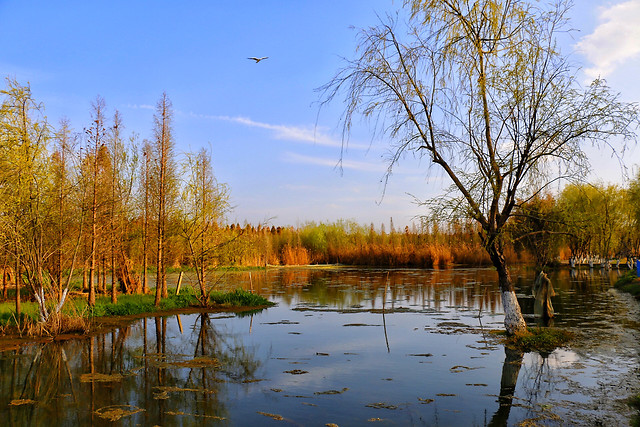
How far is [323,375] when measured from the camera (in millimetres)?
10195

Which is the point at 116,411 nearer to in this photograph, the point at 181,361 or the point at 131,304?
the point at 181,361

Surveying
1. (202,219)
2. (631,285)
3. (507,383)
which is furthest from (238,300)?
(631,285)

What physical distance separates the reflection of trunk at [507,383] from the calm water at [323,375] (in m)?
0.02

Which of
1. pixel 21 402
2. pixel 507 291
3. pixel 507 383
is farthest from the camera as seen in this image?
pixel 507 291

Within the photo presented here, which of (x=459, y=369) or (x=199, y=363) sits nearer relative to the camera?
(x=459, y=369)

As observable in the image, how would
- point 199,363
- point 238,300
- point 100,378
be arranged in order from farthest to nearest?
point 238,300, point 199,363, point 100,378

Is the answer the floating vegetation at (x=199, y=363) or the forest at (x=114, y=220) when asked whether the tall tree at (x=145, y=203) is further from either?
the floating vegetation at (x=199, y=363)

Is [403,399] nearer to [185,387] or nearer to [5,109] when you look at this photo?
[185,387]

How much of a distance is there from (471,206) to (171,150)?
1257 centimetres

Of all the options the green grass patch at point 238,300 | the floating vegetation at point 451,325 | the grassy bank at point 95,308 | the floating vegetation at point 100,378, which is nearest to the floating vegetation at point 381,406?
the floating vegetation at point 100,378

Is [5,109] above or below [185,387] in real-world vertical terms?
above

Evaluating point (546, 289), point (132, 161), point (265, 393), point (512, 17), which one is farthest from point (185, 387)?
point (132, 161)

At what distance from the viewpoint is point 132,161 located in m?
24.3

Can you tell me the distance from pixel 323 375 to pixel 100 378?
4.36 m
